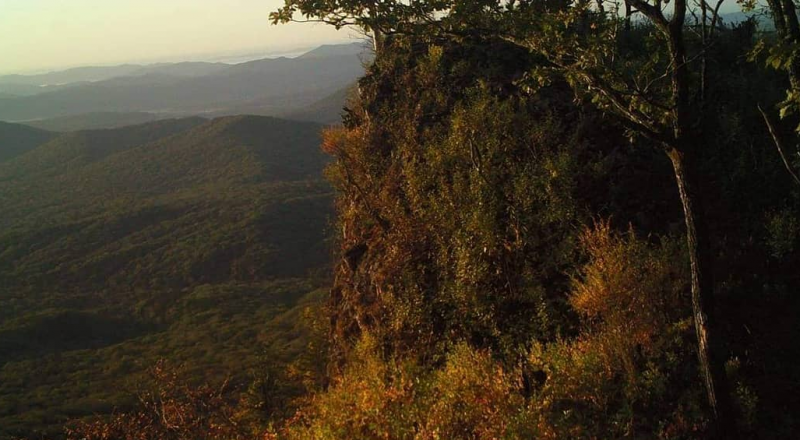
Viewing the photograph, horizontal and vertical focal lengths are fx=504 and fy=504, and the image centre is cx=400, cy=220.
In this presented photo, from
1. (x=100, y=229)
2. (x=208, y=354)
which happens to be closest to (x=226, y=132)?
(x=100, y=229)

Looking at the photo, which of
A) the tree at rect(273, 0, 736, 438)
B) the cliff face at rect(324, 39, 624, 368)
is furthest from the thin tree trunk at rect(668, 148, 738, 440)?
the cliff face at rect(324, 39, 624, 368)

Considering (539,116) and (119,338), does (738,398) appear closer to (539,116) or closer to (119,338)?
(539,116)

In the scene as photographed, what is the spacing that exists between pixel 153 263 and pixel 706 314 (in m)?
100

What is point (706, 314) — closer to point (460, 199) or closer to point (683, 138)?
point (683, 138)

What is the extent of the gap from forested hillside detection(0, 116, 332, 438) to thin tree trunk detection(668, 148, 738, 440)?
32847 mm

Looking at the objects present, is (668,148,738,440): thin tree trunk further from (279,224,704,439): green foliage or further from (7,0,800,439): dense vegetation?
(279,224,704,439): green foliage

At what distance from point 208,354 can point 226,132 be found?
121 m

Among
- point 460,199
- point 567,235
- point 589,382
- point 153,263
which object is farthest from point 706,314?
point 153,263

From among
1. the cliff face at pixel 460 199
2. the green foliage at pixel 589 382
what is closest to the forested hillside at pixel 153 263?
the cliff face at pixel 460 199

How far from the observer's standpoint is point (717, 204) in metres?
10.9

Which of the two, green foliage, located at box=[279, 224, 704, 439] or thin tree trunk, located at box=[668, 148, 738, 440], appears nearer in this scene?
thin tree trunk, located at box=[668, 148, 738, 440]

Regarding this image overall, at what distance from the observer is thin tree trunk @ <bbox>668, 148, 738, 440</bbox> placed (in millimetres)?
6766

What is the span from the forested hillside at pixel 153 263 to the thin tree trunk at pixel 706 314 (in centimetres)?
3285

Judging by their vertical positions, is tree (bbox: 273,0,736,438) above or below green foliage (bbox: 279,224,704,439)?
above
